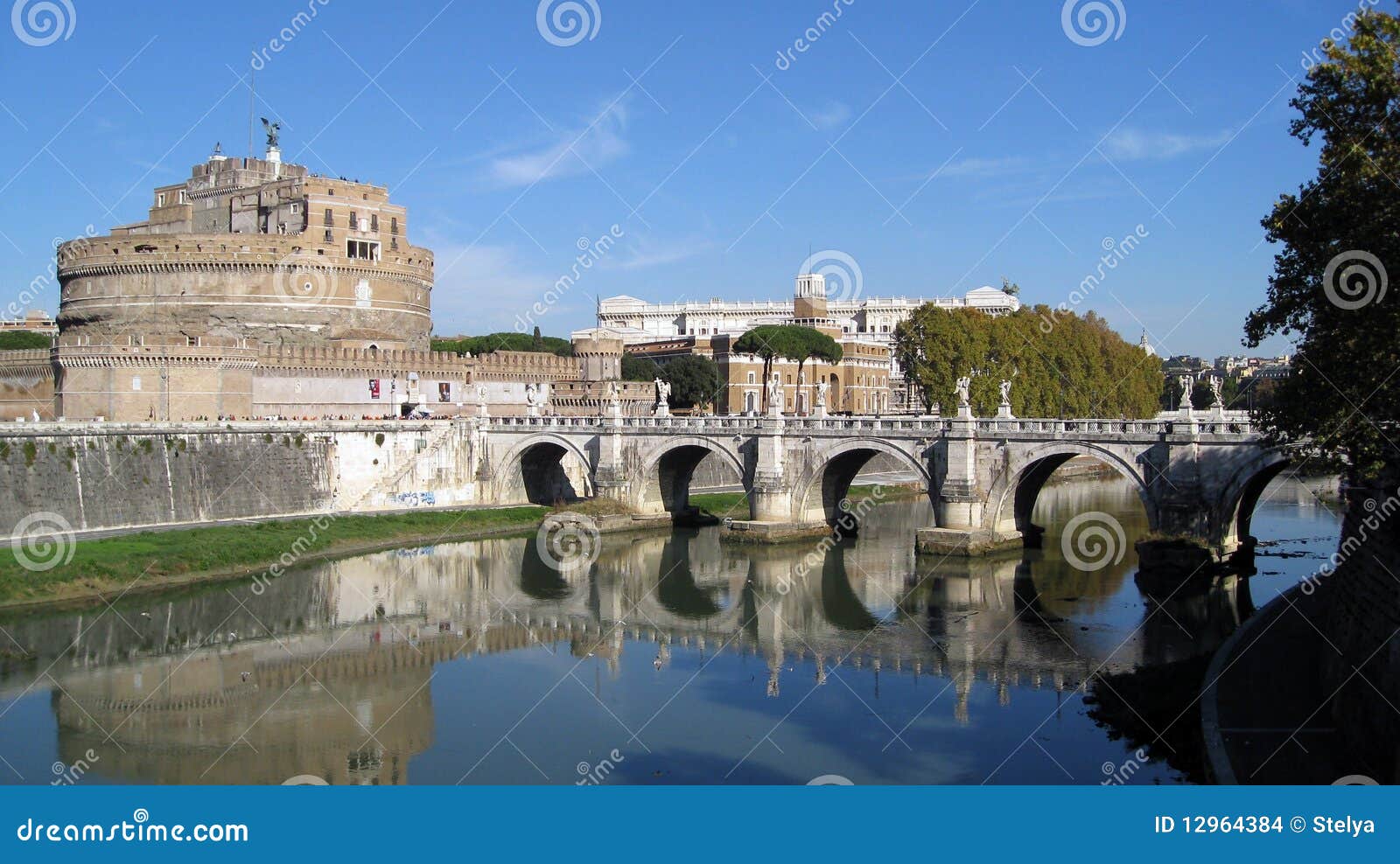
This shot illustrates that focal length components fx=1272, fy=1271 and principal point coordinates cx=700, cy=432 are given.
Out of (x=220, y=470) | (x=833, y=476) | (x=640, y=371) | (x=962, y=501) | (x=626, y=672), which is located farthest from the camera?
(x=640, y=371)

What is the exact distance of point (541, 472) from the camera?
55094 millimetres

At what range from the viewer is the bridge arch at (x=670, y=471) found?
1875 inches

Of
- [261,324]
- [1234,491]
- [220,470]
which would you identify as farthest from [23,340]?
[1234,491]

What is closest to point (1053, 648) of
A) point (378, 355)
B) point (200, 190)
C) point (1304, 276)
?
point (1304, 276)

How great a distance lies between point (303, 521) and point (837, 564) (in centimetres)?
1788

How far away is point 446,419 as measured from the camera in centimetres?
5256

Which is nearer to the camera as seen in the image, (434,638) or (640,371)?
(434,638)

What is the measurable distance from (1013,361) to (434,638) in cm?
3851

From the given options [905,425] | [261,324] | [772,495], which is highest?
[261,324]

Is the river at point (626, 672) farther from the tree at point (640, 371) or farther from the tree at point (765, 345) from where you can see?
the tree at point (765, 345)

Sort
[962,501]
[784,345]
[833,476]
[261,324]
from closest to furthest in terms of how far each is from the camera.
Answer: [962,501]
[833,476]
[261,324]
[784,345]

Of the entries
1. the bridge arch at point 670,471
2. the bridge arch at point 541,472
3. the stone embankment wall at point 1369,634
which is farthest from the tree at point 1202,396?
the stone embankment wall at point 1369,634

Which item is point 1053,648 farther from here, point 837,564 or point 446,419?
point 446,419

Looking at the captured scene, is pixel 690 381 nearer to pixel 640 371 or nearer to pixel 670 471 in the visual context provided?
pixel 640 371
